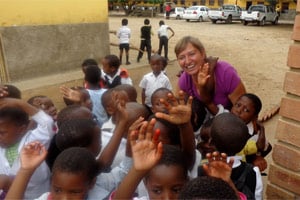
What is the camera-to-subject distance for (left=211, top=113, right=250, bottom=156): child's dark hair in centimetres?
182

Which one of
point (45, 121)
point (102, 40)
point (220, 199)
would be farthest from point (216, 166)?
point (102, 40)

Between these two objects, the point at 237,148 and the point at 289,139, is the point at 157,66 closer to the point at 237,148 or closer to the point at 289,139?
the point at 289,139

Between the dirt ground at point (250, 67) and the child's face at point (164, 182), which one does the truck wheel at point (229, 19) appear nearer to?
the dirt ground at point (250, 67)

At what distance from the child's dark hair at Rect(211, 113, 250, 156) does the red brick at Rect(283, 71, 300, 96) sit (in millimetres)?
442

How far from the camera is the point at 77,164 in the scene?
1624mm

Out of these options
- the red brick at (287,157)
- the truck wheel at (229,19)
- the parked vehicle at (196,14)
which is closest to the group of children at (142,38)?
the red brick at (287,157)

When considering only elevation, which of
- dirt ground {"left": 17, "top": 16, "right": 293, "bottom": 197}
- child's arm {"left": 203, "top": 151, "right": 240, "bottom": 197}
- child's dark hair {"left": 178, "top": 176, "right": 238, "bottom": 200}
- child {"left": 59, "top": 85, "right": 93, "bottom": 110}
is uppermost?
child's dark hair {"left": 178, "top": 176, "right": 238, "bottom": 200}

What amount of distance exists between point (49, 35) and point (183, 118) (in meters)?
6.78

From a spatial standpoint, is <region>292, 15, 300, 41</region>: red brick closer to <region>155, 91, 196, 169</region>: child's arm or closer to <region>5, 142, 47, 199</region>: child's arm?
<region>155, 91, 196, 169</region>: child's arm

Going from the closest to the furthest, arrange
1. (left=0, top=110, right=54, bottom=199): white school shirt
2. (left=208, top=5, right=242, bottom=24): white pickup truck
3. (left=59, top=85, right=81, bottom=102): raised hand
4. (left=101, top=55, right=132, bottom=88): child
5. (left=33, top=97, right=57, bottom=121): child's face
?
(left=0, top=110, right=54, bottom=199): white school shirt → (left=59, top=85, right=81, bottom=102): raised hand → (left=33, top=97, right=57, bottom=121): child's face → (left=101, top=55, right=132, bottom=88): child → (left=208, top=5, right=242, bottom=24): white pickup truck

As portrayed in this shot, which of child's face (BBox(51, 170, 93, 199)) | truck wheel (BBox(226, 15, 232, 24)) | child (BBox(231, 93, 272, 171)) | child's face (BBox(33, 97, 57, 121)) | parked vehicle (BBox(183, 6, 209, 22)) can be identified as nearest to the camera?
child's face (BBox(51, 170, 93, 199))

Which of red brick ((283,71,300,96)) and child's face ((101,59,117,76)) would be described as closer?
red brick ((283,71,300,96))

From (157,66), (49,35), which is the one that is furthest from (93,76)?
(49,35)

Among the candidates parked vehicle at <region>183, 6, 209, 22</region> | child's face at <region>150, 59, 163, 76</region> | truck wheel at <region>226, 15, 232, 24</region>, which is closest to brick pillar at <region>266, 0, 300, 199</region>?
child's face at <region>150, 59, 163, 76</region>
